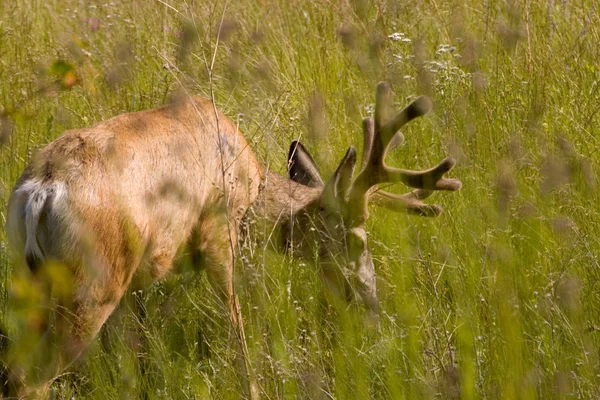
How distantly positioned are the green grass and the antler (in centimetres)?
10

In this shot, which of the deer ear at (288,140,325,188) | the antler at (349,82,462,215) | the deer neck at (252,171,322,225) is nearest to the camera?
the antler at (349,82,462,215)

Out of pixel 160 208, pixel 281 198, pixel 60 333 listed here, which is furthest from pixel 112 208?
pixel 281 198

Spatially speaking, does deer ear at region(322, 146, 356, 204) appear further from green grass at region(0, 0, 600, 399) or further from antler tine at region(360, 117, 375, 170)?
green grass at region(0, 0, 600, 399)

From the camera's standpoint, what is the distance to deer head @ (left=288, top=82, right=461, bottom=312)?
493 cm

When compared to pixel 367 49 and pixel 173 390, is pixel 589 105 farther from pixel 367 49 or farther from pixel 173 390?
pixel 173 390

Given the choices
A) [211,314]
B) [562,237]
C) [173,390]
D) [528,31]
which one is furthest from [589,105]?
[173,390]

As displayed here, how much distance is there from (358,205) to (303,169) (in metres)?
0.61

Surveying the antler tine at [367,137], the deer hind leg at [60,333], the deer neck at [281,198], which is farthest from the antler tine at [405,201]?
the deer hind leg at [60,333]

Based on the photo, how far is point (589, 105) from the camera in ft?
17.8

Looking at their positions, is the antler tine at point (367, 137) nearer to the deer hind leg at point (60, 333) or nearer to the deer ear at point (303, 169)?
the deer ear at point (303, 169)

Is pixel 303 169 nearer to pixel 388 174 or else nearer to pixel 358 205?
pixel 358 205

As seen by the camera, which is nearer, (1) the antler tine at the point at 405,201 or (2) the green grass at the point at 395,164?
(2) the green grass at the point at 395,164

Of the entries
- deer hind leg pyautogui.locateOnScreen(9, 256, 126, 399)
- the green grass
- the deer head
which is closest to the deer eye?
the deer head

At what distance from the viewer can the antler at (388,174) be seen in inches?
187
